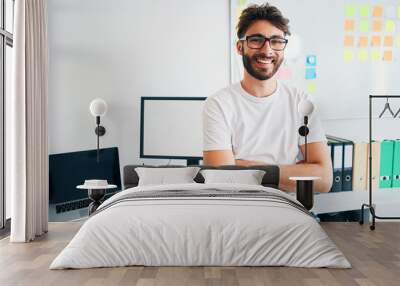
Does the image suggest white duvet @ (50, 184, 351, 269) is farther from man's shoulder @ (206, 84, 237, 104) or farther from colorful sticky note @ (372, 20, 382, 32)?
colorful sticky note @ (372, 20, 382, 32)

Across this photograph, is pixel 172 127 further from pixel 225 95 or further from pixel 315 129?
pixel 315 129

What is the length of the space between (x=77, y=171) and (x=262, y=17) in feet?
8.33

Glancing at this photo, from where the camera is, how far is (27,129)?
5.57 m

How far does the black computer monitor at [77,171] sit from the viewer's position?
6402 mm

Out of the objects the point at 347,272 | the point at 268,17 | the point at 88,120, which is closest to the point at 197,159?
the point at 88,120

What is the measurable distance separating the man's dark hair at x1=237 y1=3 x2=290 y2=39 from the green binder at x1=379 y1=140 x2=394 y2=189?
5.29ft

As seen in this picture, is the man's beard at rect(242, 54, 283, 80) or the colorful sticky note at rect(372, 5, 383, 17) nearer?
the man's beard at rect(242, 54, 283, 80)

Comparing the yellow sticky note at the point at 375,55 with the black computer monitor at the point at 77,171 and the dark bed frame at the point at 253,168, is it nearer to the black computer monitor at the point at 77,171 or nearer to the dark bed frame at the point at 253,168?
the dark bed frame at the point at 253,168

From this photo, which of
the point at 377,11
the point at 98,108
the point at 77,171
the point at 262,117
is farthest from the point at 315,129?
the point at 77,171

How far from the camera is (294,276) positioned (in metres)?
3.99

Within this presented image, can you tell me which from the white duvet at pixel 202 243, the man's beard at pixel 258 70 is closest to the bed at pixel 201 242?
the white duvet at pixel 202 243

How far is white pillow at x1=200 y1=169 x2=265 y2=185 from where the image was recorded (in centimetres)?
606

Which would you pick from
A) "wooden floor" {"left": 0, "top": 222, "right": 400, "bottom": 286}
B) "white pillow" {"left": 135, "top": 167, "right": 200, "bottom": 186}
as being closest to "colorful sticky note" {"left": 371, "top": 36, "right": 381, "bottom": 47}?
"white pillow" {"left": 135, "top": 167, "right": 200, "bottom": 186}

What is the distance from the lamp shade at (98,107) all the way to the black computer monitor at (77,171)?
0.40m
